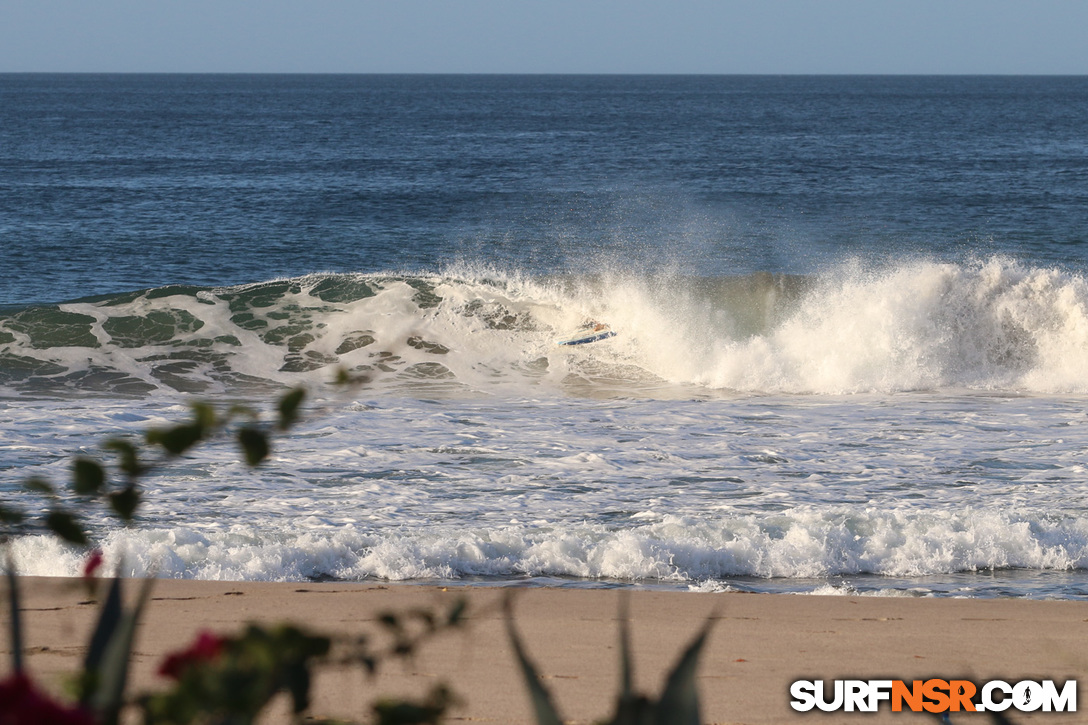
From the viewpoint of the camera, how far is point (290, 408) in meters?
1.47

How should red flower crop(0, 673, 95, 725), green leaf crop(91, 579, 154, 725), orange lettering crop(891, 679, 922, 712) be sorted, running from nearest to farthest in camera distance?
1. red flower crop(0, 673, 95, 725)
2. green leaf crop(91, 579, 154, 725)
3. orange lettering crop(891, 679, 922, 712)

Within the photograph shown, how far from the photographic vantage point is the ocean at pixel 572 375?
6598 mm

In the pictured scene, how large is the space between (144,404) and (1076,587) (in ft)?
29.5

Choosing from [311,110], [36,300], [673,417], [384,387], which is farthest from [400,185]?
[311,110]

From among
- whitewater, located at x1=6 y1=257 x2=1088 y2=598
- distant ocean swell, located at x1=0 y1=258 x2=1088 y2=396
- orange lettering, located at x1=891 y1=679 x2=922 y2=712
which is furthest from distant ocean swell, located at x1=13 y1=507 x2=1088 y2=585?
distant ocean swell, located at x1=0 y1=258 x2=1088 y2=396

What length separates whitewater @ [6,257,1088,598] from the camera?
21.4 feet

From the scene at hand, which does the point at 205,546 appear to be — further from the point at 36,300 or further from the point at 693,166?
the point at 693,166

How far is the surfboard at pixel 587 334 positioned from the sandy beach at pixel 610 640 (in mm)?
10144

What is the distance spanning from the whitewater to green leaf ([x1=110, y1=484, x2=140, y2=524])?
0.86 ft

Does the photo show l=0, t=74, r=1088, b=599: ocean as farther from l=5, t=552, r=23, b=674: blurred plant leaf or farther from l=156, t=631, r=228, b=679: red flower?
l=156, t=631, r=228, b=679: red flower

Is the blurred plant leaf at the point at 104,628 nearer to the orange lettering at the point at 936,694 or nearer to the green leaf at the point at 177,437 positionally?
the green leaf at the point at 177,437

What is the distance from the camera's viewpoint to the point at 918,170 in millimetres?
44094

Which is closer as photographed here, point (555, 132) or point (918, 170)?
point (918, 170)

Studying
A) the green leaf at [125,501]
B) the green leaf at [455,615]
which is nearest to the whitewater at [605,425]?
the green leaf at [125,501]
